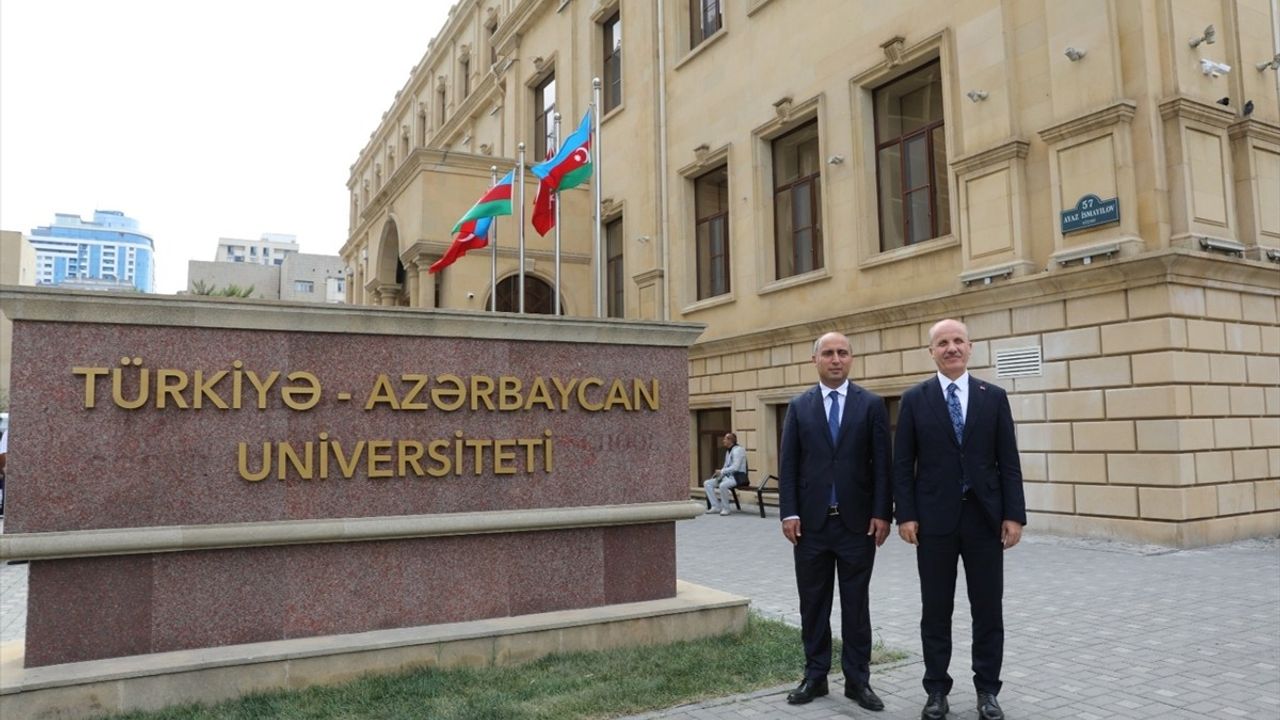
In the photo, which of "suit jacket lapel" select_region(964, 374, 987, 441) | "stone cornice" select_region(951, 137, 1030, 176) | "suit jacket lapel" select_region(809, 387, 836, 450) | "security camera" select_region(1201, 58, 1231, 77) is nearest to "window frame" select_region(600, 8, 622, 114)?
"stone cornice" select_region(951, 137, 1030, 176)

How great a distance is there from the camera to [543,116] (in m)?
28.3

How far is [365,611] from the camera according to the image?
5711 millimetres

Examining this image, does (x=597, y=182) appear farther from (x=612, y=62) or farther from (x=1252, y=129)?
(x=612, y=62)

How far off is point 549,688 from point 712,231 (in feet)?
52.4

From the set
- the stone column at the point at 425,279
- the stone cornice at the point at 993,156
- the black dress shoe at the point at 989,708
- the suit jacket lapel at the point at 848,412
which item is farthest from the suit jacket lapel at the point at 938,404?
the stone column at the point at 425,279

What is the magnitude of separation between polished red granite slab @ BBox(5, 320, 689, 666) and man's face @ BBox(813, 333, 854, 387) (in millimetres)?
1893

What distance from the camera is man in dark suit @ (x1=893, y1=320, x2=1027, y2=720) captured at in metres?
4.68

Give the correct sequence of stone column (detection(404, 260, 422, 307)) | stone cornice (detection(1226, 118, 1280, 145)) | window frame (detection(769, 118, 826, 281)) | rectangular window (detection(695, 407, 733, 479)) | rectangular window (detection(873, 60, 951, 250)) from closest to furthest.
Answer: stone cornice (detection(1226, 118, 1280, 145)) < rectangular window (detection(873, 60, 951, 250)) < window frame (detection(769, 118, 826, 281)) < rectangular window (detection(695, 407, 733, 479)) < stone column (detection(404, 260, 422, 307))

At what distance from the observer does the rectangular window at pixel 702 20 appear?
795 inches

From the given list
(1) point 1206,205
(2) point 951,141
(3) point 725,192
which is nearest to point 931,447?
(1) point 1206,205

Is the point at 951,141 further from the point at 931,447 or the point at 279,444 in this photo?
the point at 279,444

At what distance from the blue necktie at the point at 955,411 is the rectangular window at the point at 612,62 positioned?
65.8 feet

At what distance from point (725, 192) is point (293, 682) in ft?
54.6

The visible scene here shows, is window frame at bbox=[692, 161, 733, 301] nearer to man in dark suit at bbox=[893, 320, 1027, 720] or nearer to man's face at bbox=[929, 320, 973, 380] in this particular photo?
man's face at bbox=[929, 320, 973, 380]
